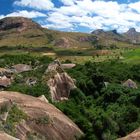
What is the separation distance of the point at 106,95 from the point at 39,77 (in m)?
17.6

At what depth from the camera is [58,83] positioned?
10725 centimetres

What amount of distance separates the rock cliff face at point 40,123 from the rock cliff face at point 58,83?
39209 mm

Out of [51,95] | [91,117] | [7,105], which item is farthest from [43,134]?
[51,95]

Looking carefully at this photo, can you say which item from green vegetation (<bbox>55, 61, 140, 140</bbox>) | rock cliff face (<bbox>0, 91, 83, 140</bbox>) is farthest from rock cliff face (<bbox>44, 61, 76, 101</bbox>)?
rock cliff face (<bbox>0, 91, 83, 140</bbox>)

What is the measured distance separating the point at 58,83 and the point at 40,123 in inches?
1936

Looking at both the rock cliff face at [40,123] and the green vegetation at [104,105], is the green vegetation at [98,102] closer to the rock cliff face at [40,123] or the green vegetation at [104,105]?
the green vegetation at [104,105]

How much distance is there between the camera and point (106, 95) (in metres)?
113

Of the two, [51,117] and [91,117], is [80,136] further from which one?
[91,117]

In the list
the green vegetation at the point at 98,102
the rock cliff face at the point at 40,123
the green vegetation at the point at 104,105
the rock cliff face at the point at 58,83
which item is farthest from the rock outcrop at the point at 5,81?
the rock cliff face at the point at 40,123

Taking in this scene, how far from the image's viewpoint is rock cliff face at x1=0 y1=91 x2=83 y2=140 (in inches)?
2188

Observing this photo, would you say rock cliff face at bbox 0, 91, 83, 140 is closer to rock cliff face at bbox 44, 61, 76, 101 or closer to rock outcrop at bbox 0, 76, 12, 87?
rock cliff face at bbox 44, 61, 76, 101

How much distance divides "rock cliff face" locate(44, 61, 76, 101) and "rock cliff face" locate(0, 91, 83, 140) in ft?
129

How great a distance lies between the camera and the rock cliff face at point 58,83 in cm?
10457

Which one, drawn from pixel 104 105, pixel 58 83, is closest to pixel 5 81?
pixel 58 83
